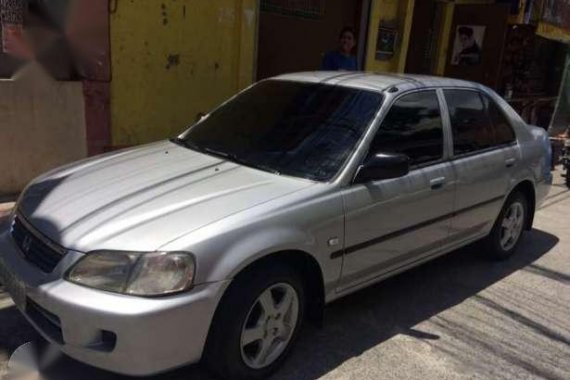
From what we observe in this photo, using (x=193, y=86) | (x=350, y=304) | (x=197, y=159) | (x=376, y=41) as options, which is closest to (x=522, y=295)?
(x=350, y=304)

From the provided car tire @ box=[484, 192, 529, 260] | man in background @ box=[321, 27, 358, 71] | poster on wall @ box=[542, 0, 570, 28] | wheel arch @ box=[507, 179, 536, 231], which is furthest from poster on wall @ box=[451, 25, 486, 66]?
car tire @ box=[484, 192, 529, 260]

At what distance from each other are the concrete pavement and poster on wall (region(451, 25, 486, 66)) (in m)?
7.02

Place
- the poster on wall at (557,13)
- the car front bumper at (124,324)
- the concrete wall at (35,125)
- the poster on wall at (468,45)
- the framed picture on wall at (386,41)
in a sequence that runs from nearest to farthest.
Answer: the car front bumper at (124,324), the concrete wall at (35,125), the framed picture on wall at (386,41), the poster on wall at (468,45), the poster on wall at (557,13)

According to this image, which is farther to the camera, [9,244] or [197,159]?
[197,159]

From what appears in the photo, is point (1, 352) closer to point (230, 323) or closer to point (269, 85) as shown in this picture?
point (230, 323)

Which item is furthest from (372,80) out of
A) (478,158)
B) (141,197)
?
A: (141,197)

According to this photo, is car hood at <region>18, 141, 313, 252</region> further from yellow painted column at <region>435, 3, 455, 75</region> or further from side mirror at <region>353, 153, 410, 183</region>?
yellow painted column at <region>435, 3, 455, 75</region>

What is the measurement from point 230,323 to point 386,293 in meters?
1.84

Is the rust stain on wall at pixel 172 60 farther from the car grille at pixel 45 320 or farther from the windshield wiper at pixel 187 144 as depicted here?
the car grille at pixel 45 320

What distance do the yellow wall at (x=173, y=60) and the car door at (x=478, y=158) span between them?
11.3 feet

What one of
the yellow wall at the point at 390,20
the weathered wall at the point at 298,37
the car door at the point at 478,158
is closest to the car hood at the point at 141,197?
the car door at the point at 478,158

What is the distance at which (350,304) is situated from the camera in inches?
162

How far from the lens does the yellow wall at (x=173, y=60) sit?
636cm

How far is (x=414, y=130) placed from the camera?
4.01 m
